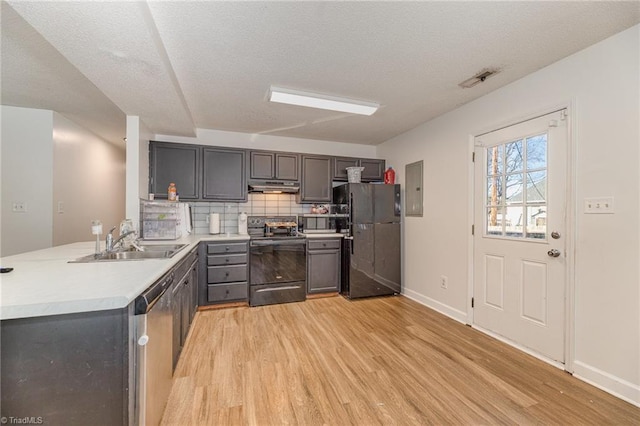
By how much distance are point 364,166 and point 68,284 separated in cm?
382

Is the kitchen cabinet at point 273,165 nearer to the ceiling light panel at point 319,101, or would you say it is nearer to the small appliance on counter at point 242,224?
the small appliance on counter at point 242,224

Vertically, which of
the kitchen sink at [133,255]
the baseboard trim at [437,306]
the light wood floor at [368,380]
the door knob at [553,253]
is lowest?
the light wood floor at [368,380]

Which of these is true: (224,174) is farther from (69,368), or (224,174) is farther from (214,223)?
(69,368)

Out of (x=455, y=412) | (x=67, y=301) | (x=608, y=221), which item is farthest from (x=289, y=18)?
(x=455, y=412)

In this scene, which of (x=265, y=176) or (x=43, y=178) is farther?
(x=265, y=176)

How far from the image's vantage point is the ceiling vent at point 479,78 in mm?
2230

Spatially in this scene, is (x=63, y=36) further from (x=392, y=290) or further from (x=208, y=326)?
(x=392, y=290)

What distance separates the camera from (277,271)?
3506 millimetres

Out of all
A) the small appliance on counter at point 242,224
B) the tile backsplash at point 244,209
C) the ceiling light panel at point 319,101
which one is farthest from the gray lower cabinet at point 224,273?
the ceiling light panel at point 319,101

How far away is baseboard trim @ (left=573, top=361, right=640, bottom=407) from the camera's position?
1668 mm

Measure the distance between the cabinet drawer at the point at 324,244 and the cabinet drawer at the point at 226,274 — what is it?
3.11ft

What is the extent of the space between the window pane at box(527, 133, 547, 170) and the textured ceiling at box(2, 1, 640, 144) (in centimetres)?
58

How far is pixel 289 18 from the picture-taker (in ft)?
5.38

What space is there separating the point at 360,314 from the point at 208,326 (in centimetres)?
169
